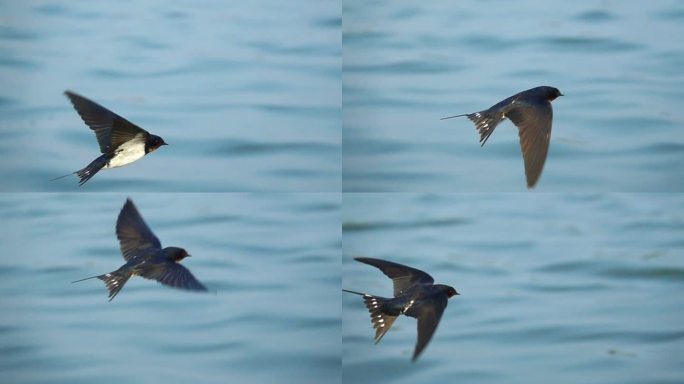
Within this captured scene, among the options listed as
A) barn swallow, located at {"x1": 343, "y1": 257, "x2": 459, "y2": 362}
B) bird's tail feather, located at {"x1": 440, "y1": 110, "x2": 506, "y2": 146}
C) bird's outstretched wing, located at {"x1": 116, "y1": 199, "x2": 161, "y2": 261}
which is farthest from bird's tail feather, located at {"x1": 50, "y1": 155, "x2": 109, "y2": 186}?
bird's tail feather, located at {"x1": 440, "y1": 110, "x2": 506, "y2": 146}

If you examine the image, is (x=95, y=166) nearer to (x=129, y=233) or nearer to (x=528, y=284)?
(x=129, y=233)

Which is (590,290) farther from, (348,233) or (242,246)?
(242,246)

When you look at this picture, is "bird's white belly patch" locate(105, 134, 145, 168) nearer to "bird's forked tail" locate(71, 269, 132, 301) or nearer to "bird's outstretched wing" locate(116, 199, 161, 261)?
"bird's outstretched wing" locate(116, 199, 161, 261)

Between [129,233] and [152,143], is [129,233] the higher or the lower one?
the lower one

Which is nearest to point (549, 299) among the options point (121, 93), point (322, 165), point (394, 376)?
point (394, 376)

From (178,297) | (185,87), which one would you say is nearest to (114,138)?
(185,87)
